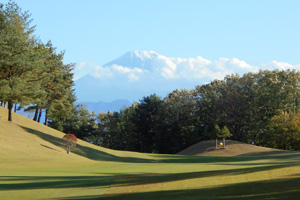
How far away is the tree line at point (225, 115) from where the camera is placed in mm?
75500

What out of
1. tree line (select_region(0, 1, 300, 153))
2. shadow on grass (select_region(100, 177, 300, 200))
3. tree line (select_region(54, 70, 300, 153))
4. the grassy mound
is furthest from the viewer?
tree line (select_region(54, 70, 300, 153))

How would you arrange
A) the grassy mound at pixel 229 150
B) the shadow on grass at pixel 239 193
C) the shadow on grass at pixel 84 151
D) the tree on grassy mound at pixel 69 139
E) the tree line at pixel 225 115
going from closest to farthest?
the shadow on grass at pixel 239 193, the tree on grassy mound at pixel 69 139, the shadow on grass at pixel 84 151, the grassy mound at pixel 229 150, the tree line at pixel 225 115

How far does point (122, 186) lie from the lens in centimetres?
1480

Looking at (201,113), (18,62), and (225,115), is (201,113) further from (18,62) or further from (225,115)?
(18,62)

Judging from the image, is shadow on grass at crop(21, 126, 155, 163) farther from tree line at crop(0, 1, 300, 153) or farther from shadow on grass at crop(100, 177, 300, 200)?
shadow on grass at crop(100, 177, 300, 200)

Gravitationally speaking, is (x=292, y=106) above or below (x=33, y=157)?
above

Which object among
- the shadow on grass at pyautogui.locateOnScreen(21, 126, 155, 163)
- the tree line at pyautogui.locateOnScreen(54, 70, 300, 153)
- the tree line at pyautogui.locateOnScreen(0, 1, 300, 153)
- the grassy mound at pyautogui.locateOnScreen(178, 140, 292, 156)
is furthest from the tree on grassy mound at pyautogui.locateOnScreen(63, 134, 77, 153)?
the tree line at pyautogui.locateOnScreen(54, 70, 300, 153)

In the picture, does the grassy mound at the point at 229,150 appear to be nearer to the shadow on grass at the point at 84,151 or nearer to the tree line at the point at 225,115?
the tree line at the point at 225,115

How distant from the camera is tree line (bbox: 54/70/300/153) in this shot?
248 feet


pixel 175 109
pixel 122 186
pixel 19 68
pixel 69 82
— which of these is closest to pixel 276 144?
pixel 175 109

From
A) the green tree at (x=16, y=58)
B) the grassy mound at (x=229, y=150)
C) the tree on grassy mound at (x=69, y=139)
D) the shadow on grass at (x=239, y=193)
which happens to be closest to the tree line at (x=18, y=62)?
the green tree at (x=16, y=58)

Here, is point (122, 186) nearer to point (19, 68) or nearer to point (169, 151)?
point (19, 68)

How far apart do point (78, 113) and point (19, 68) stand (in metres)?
53.6

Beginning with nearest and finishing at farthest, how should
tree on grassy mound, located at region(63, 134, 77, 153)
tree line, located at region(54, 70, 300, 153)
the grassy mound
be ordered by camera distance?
tree on grassy mound, located at region(63, 134, 77, 153) < the grassy mound < tree line, located at region(54, 70, 300, 153)
